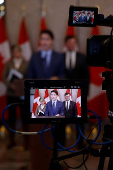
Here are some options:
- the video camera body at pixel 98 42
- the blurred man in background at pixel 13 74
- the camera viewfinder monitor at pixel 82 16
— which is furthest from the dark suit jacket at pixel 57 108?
the blurred man in background at pixel 13 74

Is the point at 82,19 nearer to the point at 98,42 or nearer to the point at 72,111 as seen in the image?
the point at 98,42

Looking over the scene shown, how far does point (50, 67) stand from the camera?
331 cm

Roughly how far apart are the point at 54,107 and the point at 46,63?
1.94 m

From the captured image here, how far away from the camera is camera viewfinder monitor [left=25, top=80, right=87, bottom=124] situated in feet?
4.69

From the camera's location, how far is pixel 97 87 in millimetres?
4945

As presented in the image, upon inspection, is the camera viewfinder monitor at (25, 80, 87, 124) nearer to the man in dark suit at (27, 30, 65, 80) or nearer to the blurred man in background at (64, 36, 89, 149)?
the man in dark suit at (27, 30, 65, 80)

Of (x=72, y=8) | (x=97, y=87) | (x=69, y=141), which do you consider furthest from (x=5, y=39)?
(x=72, y=8)

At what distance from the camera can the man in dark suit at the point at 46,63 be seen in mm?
3301

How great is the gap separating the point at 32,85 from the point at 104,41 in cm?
42

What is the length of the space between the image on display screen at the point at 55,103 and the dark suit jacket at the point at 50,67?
1.84m

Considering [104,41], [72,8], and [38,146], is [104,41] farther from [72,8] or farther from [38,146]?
[38,146]

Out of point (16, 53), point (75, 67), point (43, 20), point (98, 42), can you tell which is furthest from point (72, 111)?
point (43, 20)

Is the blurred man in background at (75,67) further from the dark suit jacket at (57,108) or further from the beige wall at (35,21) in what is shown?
the dark suit jacket at (57,108)

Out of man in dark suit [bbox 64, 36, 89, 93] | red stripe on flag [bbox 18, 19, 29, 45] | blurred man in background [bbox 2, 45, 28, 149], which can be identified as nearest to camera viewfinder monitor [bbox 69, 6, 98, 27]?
man in dark suit [bbox 64, 36, 89, 93]
